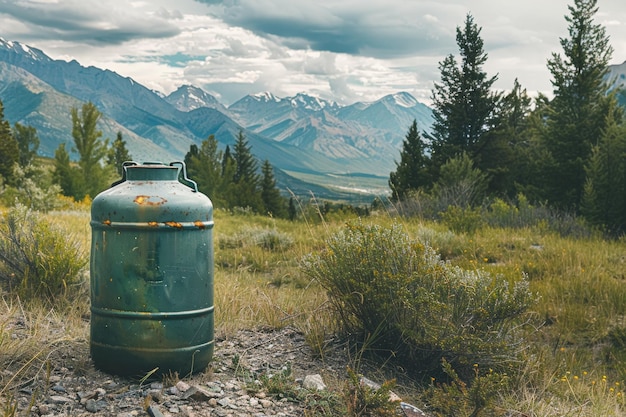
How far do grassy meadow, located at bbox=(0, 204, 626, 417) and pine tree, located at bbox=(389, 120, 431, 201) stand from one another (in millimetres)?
25774

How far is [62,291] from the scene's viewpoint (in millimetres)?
6078

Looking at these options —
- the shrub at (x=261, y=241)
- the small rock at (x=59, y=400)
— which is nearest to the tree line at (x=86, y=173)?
the shrub at (x=261, y=241)

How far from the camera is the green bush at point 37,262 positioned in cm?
595

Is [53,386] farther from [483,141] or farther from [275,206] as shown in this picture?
[275,206]

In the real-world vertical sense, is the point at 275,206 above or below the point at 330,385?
below

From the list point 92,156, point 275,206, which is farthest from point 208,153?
point 92,156

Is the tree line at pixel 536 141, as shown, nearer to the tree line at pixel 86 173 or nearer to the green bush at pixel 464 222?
the green bush at pixel 464 222

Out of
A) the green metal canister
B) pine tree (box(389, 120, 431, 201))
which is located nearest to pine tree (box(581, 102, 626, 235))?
the green metal canister

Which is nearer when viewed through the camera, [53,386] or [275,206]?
[53,386]

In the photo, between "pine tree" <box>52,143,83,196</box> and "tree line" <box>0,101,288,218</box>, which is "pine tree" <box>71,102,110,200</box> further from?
"pine tree" <box>52,143,83,196</box>

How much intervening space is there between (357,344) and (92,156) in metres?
35.0

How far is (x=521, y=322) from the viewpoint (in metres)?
6.52

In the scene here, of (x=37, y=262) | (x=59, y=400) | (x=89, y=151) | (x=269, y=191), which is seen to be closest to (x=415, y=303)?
(x=59, y=400)

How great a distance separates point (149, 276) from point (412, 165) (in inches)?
1439
